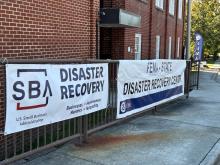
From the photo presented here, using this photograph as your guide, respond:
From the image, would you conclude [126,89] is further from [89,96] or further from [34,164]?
[34,164]

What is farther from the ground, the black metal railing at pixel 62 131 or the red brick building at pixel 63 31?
the red brick building at pixel 63 31

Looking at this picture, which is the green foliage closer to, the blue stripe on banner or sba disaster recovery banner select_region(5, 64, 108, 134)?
the blue stripe on banner

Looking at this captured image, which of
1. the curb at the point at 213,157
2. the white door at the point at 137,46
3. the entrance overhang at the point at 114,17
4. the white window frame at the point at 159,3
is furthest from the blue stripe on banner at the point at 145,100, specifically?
the white window frame at the point at 159,3

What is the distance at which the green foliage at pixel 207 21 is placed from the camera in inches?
1908

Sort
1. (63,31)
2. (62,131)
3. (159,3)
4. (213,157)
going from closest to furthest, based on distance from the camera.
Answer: (213,157)
(62,131)
(63,31)
(159,3)

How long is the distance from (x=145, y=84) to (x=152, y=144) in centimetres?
215

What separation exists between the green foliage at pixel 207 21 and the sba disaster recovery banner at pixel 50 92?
4301 centimetres

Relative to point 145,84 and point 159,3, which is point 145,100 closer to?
point 145,84

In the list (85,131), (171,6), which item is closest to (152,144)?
(85,131)

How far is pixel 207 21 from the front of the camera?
48.6m

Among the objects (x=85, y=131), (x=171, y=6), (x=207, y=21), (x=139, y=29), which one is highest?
(x=207, y=21)

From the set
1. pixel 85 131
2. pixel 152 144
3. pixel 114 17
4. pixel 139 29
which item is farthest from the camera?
pixel 139 29

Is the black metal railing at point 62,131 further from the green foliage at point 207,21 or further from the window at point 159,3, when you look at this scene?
the green foliage at point 207,21

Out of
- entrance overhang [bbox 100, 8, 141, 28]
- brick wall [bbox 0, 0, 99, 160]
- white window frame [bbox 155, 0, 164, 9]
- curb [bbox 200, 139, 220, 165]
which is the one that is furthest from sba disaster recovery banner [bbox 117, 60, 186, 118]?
white window frame [bbox 155, 0, 164, 9]
